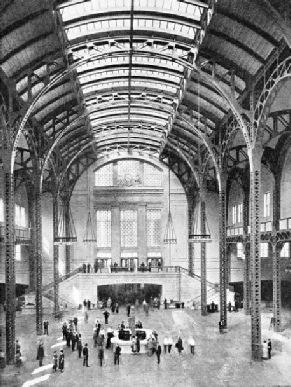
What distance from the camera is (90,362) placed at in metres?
23.0

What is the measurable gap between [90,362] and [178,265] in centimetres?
2719

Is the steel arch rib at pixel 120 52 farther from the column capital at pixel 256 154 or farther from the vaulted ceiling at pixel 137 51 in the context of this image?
the column capital at pixel 256 154

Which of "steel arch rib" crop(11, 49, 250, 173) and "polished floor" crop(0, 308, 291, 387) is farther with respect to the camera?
"steel arch rib" crop(11, 49, 250, 173)

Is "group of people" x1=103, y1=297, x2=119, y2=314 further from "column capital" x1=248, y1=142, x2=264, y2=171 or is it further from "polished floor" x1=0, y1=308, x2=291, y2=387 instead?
"column capital" x1=248, y1=142, x2=264, y2=171

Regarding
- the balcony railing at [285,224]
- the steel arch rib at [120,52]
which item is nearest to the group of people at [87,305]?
the balcony railing at [285,224]

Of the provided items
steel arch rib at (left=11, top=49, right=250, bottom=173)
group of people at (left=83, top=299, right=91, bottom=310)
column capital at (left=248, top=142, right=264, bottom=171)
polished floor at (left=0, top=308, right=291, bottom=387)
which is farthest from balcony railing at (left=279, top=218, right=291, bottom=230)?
group of people at (left=83, top=299, right=91, bottom=310)

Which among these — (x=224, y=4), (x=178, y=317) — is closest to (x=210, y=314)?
(x=178, y=317)

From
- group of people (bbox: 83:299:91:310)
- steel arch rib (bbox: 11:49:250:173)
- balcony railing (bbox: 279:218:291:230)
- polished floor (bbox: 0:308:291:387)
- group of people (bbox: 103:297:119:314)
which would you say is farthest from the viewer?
group of people (bbox: 83:299:91:310)

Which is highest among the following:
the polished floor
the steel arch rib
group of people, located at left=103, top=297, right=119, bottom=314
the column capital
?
the steel arch rib

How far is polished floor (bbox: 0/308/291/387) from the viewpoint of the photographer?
19.8 m

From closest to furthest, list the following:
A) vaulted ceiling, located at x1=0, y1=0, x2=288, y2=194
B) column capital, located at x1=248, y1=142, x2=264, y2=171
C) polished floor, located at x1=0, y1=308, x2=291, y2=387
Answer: vaulted ceiling, located at x1=0, y1=0, x2=288, y2=194, polished floor, located at x1=0, y1=308, x2=291, y2=387, column capital, located at x1=248, y1=142, x2=264, y2=171

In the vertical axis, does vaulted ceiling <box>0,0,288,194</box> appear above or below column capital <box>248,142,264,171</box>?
above

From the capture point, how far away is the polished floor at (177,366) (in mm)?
19750

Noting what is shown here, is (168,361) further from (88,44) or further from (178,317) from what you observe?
(88,44)
